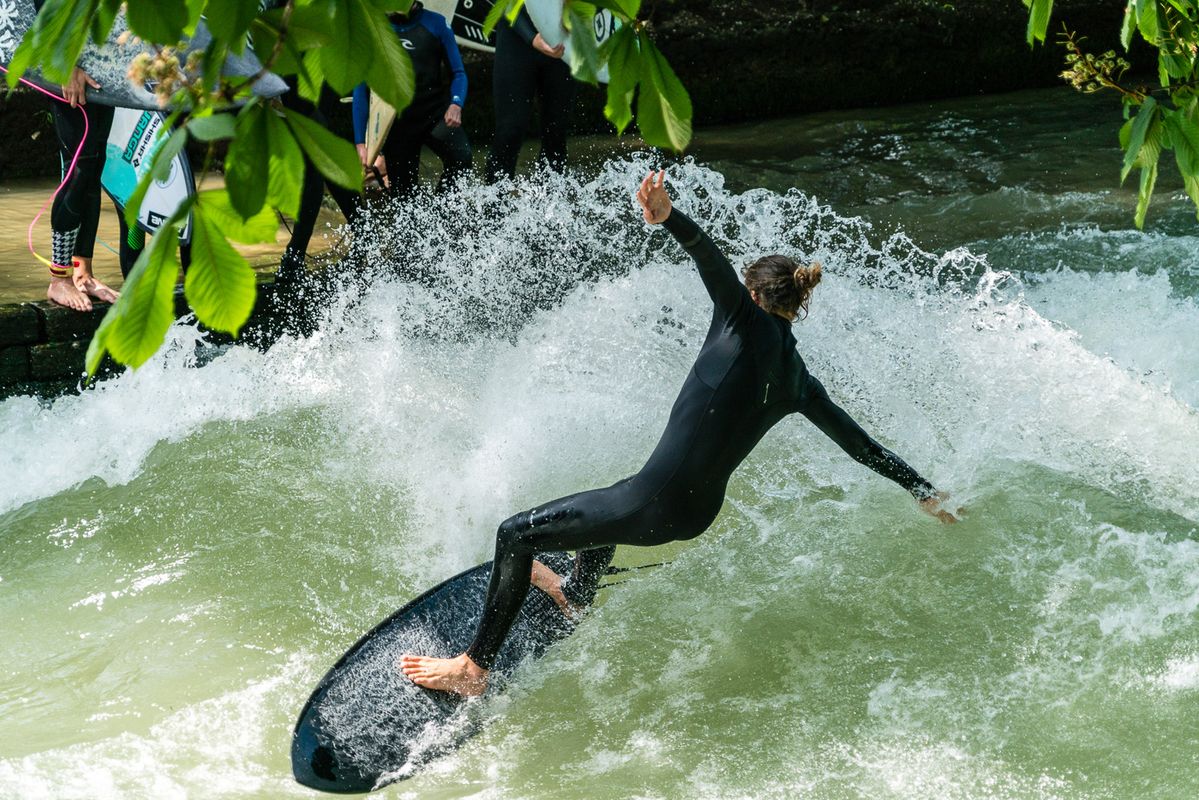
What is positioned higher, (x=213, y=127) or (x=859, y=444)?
(x=213, y=127)

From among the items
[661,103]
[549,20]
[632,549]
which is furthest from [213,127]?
[549,20]

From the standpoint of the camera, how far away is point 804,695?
172 inches

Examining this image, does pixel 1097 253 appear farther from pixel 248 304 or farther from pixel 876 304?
pixel 248 304

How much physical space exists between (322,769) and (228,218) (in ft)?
9.39

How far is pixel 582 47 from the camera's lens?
5.53 feet

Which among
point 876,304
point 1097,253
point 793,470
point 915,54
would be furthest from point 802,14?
point 793,470

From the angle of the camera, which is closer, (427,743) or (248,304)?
(248,304)

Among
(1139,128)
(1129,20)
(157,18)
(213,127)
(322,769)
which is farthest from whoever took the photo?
(322,769)

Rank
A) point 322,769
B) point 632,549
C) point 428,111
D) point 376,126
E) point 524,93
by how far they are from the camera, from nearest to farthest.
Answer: point 322,769, point 632,549, point 376,126, point 428,111, point 524,93

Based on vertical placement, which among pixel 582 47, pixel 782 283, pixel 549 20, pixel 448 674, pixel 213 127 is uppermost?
pixel 582 47

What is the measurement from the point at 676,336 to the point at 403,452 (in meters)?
1.66

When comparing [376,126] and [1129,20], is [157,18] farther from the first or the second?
[376,126]

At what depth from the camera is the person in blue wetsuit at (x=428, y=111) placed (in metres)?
7.11

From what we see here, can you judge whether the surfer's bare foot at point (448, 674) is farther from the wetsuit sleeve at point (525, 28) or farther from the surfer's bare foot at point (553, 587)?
the wetsuit sleeve at point (525, 28)
